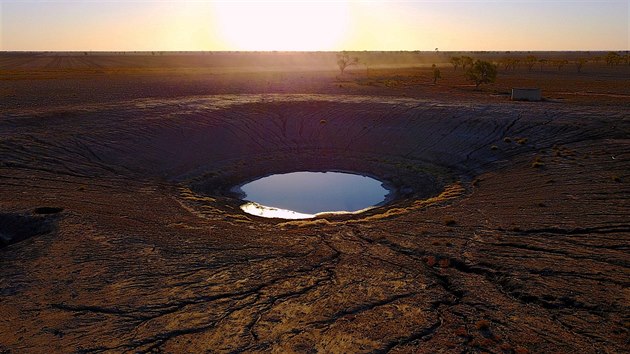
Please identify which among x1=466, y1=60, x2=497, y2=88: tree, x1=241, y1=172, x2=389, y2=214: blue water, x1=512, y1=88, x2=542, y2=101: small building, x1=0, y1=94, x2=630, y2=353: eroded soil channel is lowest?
x1=241, y1=172, x2=389, y2=214: blue water

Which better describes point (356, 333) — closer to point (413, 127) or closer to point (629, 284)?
point (629, 284)

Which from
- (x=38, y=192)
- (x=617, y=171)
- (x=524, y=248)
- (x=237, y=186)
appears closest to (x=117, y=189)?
(x=38, y=192)

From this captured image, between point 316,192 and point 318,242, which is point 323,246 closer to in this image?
point 318,242

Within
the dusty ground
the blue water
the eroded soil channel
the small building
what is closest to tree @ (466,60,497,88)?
the small building

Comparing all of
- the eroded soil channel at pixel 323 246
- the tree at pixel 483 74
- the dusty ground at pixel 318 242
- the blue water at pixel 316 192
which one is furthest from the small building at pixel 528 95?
the blue water at pixel 316 192

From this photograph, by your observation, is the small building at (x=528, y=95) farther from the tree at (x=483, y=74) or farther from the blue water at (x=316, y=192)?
the blue water at (x=316, y=192)

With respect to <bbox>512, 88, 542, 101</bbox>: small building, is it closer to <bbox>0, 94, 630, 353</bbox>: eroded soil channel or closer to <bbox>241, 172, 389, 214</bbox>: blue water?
<bbox>0, 94, 630, 353</bbox>: eroded soil channel

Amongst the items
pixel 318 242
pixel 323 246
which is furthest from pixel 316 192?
pixel 323 246
